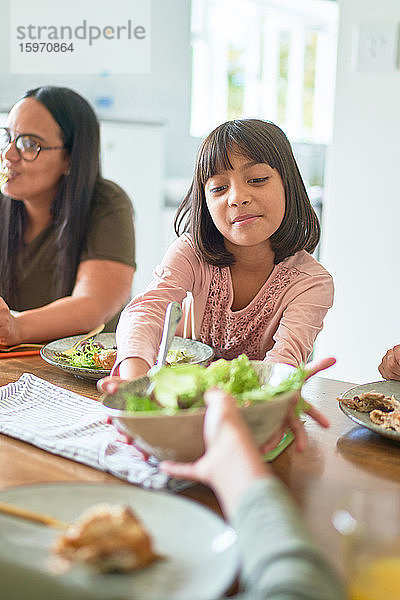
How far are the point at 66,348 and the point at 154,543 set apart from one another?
0.90 m

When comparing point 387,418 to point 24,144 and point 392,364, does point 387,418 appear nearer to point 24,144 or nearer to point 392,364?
point 392,364

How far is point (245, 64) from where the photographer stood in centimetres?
473

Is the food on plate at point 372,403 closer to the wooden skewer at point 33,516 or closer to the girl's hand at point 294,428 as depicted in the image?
the girl's hand at point 294,428

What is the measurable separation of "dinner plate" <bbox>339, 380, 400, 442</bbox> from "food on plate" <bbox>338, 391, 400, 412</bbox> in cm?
1

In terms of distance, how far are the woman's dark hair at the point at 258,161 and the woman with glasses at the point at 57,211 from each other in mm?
430

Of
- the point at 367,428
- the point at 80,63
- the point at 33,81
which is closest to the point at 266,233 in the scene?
the point at 367,428

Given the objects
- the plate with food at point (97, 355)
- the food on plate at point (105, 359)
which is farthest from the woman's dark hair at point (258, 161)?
the food on plate at point (105, 359)

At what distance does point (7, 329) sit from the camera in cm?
158

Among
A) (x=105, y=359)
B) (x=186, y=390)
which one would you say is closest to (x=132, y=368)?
(x=105, y=359)

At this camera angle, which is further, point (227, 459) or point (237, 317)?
point (237, 317)

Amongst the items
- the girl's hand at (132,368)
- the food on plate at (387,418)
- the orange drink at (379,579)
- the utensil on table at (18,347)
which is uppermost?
the orange drink at (379,579)

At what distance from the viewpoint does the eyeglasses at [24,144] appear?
6.69 ft

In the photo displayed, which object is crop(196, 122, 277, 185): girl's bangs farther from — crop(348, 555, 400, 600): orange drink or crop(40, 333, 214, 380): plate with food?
crop(348, 555, 400, 600): orange drink

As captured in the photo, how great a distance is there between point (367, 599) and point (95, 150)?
1.81 m
